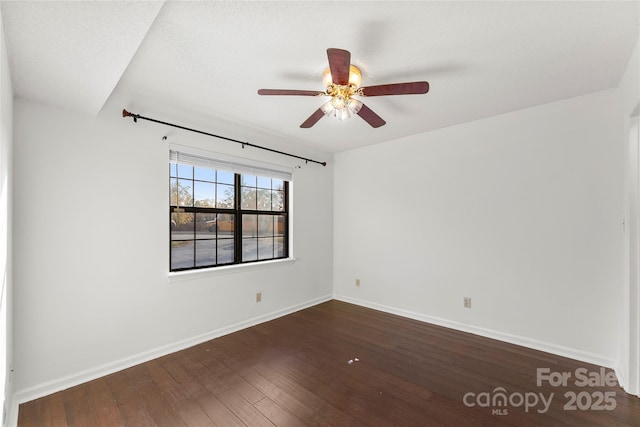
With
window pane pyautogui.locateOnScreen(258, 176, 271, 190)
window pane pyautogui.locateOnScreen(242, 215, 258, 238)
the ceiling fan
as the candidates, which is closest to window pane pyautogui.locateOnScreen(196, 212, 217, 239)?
window pane pyautogui.locateOnScreen(242, 215, 258, 238)

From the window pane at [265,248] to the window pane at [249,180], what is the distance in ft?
2.46

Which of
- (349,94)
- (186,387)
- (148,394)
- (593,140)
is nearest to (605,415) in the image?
(593,140)

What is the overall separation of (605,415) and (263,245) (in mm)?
3462

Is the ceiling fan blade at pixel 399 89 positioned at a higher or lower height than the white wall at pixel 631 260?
higher

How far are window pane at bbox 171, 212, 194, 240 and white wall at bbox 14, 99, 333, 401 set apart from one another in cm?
16

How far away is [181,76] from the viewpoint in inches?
89.0

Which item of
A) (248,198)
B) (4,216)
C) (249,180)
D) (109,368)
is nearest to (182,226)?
(248,198)

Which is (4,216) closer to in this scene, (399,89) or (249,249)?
(249,249)

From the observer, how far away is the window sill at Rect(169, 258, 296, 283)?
291cm

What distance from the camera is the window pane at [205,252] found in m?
3.19

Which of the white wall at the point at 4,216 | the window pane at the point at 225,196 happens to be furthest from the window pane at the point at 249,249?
the white wall at the point at 4,216

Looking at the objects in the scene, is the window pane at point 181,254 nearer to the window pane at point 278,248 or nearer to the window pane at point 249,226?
the window pane at point 249,226

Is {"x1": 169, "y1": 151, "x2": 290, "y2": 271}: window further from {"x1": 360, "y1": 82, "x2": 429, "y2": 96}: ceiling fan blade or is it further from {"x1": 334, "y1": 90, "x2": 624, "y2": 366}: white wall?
{"x1": 360, "y1": 82, "x2": 429, "y2": 96}: ceiling fan blade

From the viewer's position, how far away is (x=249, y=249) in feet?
12.1
